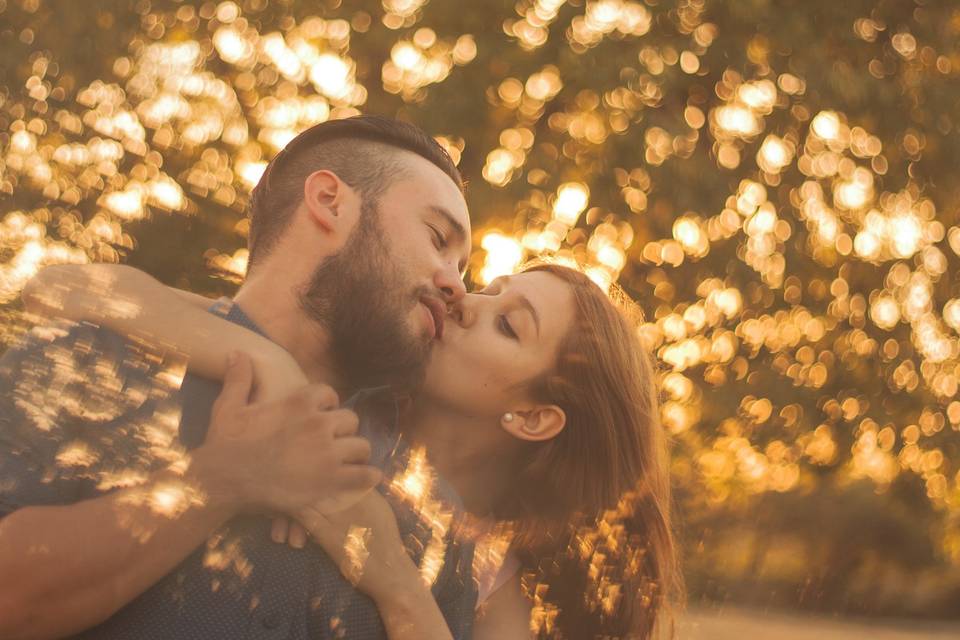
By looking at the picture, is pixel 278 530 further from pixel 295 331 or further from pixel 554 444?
pixel 554 444

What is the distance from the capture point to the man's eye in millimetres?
2443

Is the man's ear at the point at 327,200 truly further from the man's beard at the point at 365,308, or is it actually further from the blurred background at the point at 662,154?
the blurred background at the point at 662,154

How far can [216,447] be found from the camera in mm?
1572

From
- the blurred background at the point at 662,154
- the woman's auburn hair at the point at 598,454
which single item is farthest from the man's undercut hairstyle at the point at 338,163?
the blurred background at the point at 662,154

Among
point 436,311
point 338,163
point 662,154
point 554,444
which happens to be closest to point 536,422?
point 554,444

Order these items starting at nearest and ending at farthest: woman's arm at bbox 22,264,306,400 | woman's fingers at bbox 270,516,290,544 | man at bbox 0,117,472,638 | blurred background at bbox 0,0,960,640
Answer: man at bbox 0,117,472,638, woman's fingers at bbox 270,516,290,544, woman's arm at bbox 22,264,306,400, blurred background at bbox 0,0,960,640

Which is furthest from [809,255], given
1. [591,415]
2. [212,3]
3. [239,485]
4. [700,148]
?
[239,485]

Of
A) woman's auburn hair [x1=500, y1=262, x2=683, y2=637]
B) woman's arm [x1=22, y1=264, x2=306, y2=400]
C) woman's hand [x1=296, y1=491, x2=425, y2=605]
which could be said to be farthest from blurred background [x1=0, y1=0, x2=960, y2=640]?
woman's hand [x1=296, y1=491, x2=425, y2=605]

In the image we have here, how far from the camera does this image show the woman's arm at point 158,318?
5.78ft

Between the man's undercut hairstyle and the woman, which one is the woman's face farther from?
the man's undercut hairstyle

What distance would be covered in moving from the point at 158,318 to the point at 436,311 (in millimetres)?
530

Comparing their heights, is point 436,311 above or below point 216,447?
above

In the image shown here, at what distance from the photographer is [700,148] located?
6207mm

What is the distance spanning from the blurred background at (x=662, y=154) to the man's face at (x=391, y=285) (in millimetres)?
2633
